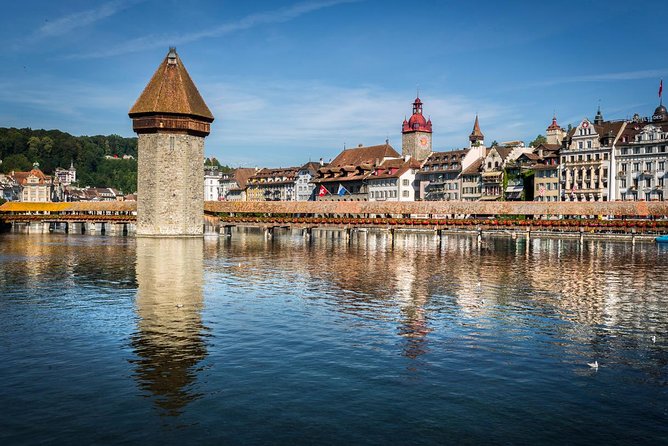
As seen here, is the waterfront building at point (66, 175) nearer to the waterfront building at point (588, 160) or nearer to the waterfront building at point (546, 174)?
the waterfront building at point (546, 174)

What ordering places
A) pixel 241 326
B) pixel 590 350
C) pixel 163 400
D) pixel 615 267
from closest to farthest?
pixel 163 400
pixel 590 350
pixel 241 326
pixel 615 267

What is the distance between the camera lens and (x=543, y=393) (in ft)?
41.5

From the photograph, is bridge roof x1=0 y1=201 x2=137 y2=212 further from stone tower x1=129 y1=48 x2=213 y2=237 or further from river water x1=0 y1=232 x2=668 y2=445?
river water x1=0 y1=232 x2=668 y2=445

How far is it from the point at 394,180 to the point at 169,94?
4858 cm

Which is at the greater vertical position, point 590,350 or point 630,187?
point 630,187

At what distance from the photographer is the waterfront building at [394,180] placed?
10081 centimetres

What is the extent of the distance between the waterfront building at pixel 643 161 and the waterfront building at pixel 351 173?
39.4m

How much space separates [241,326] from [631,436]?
10.9 meters

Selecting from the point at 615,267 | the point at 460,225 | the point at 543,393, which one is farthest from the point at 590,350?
the point at 460,225

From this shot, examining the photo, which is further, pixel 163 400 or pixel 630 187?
pixel 630 187

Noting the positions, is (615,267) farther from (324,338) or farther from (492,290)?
(324,338)

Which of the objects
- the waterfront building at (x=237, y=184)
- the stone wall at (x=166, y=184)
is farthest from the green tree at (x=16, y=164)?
the stone wall at (x=166, y=184)

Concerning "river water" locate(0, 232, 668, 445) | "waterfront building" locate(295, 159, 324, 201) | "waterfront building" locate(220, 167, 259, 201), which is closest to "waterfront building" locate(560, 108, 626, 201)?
"waterfront building" locate(295, 159, 324, 201)

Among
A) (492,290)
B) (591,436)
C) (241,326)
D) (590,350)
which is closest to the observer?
(591,436)
